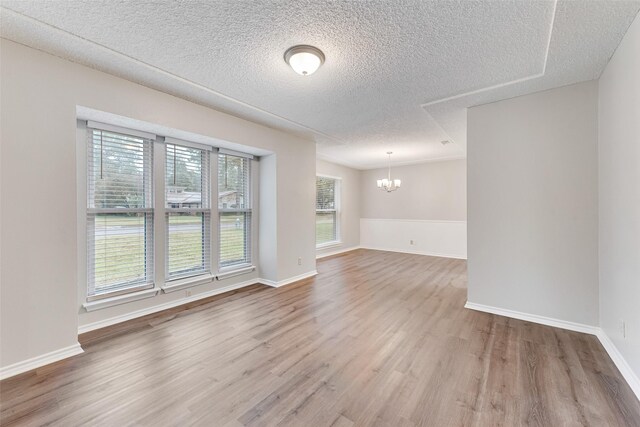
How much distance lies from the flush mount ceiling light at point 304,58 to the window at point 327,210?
4.87 meters

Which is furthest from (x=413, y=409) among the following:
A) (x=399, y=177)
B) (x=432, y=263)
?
(x=399, y=177)

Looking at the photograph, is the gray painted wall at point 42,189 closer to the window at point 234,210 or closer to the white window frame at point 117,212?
the white window frame at point 117,212

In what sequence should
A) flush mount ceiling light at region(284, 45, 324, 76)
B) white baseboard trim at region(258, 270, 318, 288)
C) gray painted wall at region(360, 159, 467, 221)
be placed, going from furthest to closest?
gray painted wall at region(360, 159, 467, 221) < white baseboard trim at region(258, 270, 318, 288) < flush mount ceiling light at region(284, 45, 324, 76)

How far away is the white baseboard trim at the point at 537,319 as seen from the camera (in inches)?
105

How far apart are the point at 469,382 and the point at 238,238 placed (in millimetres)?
3571

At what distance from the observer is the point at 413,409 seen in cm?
168

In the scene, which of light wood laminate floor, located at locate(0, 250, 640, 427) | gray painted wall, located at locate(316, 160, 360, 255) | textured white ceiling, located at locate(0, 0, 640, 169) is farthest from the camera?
gray painted wall, located at locate(316, 160, 360, 255)

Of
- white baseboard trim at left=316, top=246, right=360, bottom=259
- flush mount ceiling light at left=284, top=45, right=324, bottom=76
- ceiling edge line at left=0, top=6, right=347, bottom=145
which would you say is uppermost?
ceiling edge line at left=0, top=6, right=347, bottom=145

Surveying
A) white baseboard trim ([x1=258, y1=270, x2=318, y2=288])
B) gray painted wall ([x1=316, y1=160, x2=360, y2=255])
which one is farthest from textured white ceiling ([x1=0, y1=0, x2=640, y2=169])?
gray painted wall ([x1=316, y1=160, x2=360, y2=255])

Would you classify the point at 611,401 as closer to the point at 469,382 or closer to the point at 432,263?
the point at 469,382

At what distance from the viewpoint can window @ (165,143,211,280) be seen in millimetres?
3467

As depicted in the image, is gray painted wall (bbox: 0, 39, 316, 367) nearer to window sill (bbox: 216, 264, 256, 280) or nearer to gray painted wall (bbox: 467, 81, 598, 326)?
window sill (bbox: 216, 264, 256, 280)

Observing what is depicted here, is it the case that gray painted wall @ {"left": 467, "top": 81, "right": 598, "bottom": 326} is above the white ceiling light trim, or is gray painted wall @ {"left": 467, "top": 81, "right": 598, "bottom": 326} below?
below

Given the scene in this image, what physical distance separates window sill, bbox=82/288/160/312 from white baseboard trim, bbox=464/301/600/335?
3.96m
